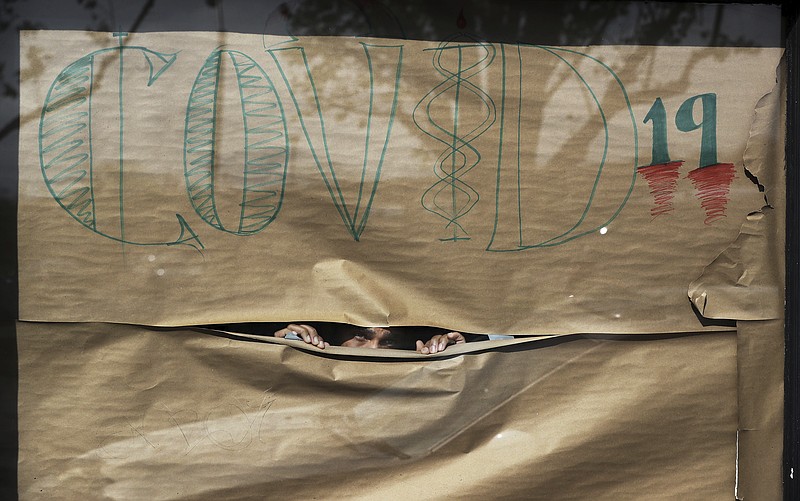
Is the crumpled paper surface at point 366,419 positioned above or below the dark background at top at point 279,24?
below

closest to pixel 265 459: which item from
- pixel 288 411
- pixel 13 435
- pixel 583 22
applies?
pixel 288 411

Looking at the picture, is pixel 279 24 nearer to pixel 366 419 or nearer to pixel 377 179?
pixel 377 179

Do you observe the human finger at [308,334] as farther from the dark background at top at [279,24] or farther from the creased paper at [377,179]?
the dark background at top at [279,24]

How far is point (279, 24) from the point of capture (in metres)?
1.95

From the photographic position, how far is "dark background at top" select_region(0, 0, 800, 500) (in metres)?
1.95

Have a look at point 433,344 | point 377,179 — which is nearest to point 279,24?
point 377,179

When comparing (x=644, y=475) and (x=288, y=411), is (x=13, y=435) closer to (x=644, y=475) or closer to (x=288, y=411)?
(x=288, y=411)

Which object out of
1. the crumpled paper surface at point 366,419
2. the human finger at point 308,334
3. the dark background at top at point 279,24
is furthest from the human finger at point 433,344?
the dark background at top at point 279,24

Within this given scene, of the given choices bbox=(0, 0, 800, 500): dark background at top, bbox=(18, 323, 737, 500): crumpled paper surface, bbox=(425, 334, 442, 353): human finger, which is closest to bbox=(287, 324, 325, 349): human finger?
bbox=(18, 323, 737, 500): crumpled paper surface

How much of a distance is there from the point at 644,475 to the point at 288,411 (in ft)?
3.56

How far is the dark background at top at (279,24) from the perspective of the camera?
1.95 meters

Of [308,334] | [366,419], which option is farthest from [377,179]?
[366,419]

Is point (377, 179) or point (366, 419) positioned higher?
point (377, 179)

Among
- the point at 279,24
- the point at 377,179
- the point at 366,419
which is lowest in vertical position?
the point at 366,419
